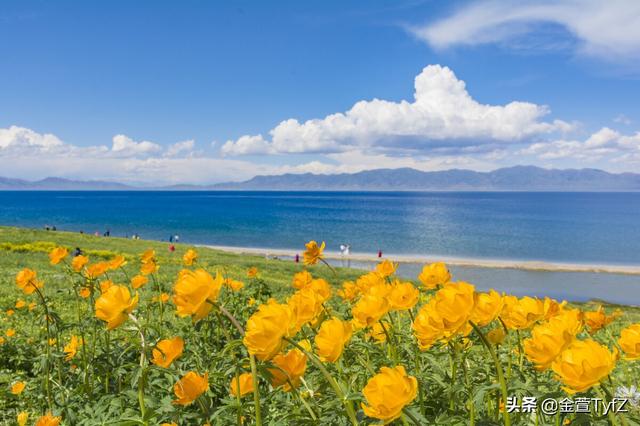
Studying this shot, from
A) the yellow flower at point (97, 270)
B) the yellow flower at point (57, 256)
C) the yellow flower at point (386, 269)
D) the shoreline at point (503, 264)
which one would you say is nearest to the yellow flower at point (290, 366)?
the yellow flower at point (386, 269)

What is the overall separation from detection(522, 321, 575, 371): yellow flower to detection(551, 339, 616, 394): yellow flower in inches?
4.4

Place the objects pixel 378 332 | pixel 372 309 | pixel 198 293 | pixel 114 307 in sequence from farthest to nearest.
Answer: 1. pixel 378 332
2. pixel 372 309
3. pixel 114 307
4. pixel 198 293

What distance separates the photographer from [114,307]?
1.65 meters

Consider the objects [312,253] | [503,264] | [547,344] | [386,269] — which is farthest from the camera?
[503,264]

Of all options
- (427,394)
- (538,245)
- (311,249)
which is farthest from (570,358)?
(538,245)

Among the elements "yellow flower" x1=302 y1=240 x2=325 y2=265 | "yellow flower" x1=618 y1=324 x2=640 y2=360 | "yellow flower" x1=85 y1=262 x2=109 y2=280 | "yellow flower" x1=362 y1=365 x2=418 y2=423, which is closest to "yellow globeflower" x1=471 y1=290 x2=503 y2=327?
"yellow flower" x1=362 y1=365 x2=418 y2=423

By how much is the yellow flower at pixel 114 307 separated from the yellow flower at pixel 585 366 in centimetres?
150

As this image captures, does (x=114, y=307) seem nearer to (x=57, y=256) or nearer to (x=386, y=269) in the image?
(x=386, y=269)

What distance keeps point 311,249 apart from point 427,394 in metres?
1.32

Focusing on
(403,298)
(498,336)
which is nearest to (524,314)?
(498,336)

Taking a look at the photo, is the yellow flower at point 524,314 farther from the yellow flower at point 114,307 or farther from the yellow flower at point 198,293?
the yellow flower at point 114,307

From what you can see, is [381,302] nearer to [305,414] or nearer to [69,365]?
[305,414]

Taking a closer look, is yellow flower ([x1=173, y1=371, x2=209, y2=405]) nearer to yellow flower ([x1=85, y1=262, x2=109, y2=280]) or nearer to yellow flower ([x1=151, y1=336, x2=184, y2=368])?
yellow flower ([x1=151, y1=336, x2=184, y2=368])

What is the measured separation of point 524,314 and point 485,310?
0.44 meters
